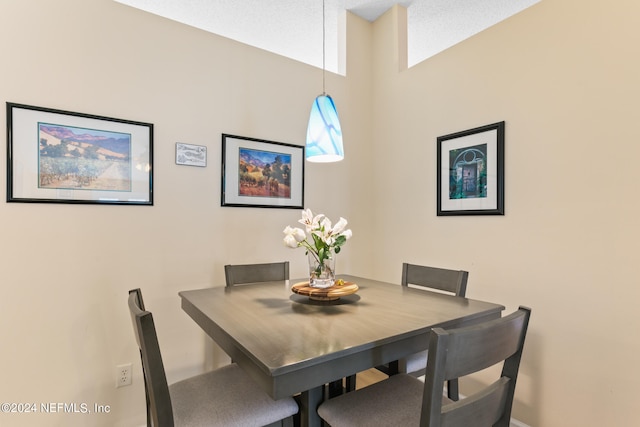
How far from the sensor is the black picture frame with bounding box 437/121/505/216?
1.85 meters

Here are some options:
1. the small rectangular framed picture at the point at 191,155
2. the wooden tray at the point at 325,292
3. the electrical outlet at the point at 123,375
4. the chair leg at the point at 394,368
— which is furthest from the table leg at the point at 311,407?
the small rectangular framed picture at the point at 191,155

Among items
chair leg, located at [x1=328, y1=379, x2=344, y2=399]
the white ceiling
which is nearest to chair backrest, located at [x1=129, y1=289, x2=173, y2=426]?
chair leg, located at [x1=328, y1=379, x2=344, y2=399]

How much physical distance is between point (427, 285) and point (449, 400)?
2.73 feet

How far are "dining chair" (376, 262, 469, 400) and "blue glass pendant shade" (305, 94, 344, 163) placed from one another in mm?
835

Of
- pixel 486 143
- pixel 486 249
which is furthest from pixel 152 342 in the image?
pixel 486 143

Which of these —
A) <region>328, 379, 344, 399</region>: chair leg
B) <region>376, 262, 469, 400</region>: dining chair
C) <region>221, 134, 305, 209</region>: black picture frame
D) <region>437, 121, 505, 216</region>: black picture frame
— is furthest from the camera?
<region>221, 134, 305, 209</region>: black picture frame

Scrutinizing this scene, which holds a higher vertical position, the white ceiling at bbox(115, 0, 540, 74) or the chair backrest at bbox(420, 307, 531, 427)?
the white ceiling at bbox(115, 0, 540, 74)

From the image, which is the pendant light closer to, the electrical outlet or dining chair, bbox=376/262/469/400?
dining chair, bbox=376/262/469/400

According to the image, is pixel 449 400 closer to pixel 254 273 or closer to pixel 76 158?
pixel 254 273

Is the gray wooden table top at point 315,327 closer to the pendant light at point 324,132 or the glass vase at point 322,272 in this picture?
the glass vase at point 322,272

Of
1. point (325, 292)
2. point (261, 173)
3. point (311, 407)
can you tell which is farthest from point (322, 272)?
point (261, 173)

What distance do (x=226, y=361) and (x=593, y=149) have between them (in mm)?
2339

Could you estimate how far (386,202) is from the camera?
2619mm

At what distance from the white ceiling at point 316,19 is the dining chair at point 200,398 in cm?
210
